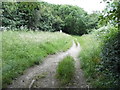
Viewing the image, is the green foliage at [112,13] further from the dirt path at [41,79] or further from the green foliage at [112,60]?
the dirt path at [41,79]

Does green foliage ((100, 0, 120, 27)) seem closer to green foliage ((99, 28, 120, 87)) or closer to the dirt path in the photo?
green foliage ((99, 28, 120, 87))

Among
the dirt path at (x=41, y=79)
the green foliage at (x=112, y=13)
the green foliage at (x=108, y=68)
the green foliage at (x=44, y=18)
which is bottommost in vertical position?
the dirt path at (x=41, y=79)

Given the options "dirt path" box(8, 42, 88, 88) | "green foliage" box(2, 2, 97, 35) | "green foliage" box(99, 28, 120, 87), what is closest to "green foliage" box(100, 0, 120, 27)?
"green foliage" box(99, 28, 120, 87)

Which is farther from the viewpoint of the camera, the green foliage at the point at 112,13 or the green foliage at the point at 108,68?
the green foliage at the point at 108,68

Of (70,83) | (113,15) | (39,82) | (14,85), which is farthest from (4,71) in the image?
(113,15)

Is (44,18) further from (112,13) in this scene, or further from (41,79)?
(112,13)

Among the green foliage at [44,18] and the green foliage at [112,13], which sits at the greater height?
the green foliage at [44,18]

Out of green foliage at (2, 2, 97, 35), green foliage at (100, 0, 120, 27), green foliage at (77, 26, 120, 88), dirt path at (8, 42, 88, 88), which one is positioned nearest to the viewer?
green foliage at (100, 0, 120, 27)

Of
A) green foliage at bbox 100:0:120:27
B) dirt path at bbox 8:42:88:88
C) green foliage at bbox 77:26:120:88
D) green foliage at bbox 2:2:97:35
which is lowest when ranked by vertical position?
dirt path at bbox 8:42:88:88

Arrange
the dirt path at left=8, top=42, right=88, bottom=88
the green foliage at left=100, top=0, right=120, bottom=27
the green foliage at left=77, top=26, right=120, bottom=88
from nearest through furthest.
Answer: the green foliage at left=100, top=0, right=120, bottom=27 → the green foliage at left=77, top=26, right=120, bottom=88 → the dirt path at left=8, top=42, right=88, bottom=88

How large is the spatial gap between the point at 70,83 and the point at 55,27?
→ 24.0 metres

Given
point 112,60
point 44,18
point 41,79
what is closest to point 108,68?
point 112,60

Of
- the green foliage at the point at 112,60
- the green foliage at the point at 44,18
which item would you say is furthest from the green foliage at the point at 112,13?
the green foliage at the point at 44,18

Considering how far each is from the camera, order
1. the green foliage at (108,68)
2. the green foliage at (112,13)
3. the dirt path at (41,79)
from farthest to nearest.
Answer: the dirt path at (41,79) → the green foliage at (108,68) → the green foliage at (112,13)
